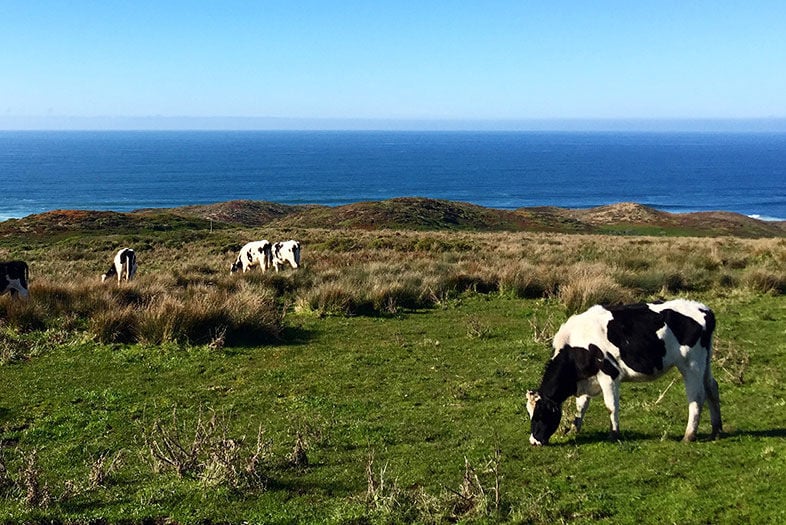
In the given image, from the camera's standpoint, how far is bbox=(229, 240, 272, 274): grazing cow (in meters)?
24.7

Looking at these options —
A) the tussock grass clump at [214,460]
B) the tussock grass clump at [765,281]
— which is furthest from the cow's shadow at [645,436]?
the tussock grass clump at [765,281]

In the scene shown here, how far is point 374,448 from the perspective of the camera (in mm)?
7523

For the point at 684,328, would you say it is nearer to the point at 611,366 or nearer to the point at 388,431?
the point at 611,366

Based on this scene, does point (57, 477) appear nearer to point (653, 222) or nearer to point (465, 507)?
point (465, 507)

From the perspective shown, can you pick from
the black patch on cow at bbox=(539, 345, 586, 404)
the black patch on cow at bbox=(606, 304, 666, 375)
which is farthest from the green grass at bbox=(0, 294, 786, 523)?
the black patch on cow at bbox=(606, 304, 666, 375)

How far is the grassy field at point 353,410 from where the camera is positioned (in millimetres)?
5941

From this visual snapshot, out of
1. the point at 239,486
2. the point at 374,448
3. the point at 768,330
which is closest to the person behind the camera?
the point at 239,486

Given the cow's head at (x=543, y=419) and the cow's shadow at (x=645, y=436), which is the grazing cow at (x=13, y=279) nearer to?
the cow's head at (x=543, y=419)

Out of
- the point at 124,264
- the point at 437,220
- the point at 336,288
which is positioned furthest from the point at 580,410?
the point at 437,220

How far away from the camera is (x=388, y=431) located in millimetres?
8086

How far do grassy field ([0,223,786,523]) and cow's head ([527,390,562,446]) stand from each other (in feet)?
0.47

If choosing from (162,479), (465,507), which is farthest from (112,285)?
(465,507)

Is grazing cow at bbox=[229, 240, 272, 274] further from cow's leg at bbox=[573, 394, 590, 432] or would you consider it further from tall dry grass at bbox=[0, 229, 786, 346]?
cow's leg at bbox=[573, 394, 590, 432]

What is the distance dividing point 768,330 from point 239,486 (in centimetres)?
1177
